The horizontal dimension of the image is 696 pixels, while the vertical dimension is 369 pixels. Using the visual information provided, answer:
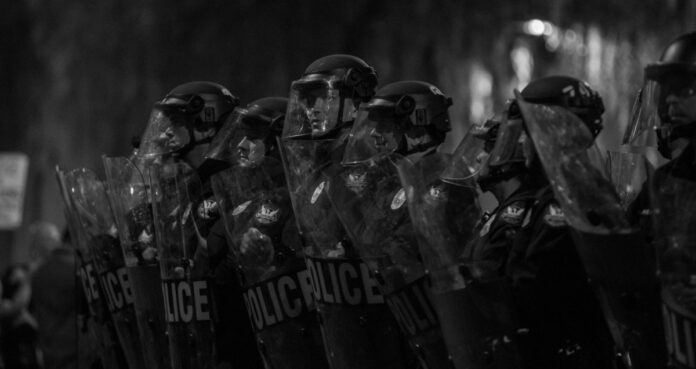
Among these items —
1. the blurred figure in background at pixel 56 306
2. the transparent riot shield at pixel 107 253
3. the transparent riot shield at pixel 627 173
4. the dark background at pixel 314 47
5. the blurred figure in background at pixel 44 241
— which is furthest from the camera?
the dark background at pixel 314 47

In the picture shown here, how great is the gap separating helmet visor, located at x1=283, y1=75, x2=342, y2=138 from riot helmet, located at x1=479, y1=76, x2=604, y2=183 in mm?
1183

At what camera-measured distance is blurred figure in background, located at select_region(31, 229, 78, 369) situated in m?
9.58

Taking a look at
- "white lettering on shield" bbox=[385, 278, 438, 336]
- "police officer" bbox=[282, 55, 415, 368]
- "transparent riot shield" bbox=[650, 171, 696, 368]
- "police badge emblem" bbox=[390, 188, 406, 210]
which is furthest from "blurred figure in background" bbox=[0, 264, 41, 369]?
"transparent riot shield" bbox=[650, 171, 696, 368]

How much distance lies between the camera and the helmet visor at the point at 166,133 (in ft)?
22.9

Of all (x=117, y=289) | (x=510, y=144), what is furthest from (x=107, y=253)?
(x=510, y=144)

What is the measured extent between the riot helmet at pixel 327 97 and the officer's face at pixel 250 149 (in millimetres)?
298

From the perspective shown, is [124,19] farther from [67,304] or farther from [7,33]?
[67,304]

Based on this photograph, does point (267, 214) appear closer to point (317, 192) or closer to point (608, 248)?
point (317, 192)

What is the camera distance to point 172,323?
20.2 ft

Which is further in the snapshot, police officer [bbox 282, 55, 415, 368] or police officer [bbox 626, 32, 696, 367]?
police officer [bbox 282, 55, 415, 368]

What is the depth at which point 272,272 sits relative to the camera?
5777 mm

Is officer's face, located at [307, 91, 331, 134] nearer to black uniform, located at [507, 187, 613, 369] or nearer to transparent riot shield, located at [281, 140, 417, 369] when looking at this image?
transparent riot shield, located at [281, 140, 417, 369]

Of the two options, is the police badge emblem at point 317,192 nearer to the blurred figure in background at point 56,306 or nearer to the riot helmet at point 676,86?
the riot helmet at point 676,86

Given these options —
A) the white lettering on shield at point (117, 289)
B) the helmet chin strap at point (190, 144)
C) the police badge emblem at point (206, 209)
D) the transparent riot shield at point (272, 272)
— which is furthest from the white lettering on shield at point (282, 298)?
the helmet chin strap at point (190, 144)
